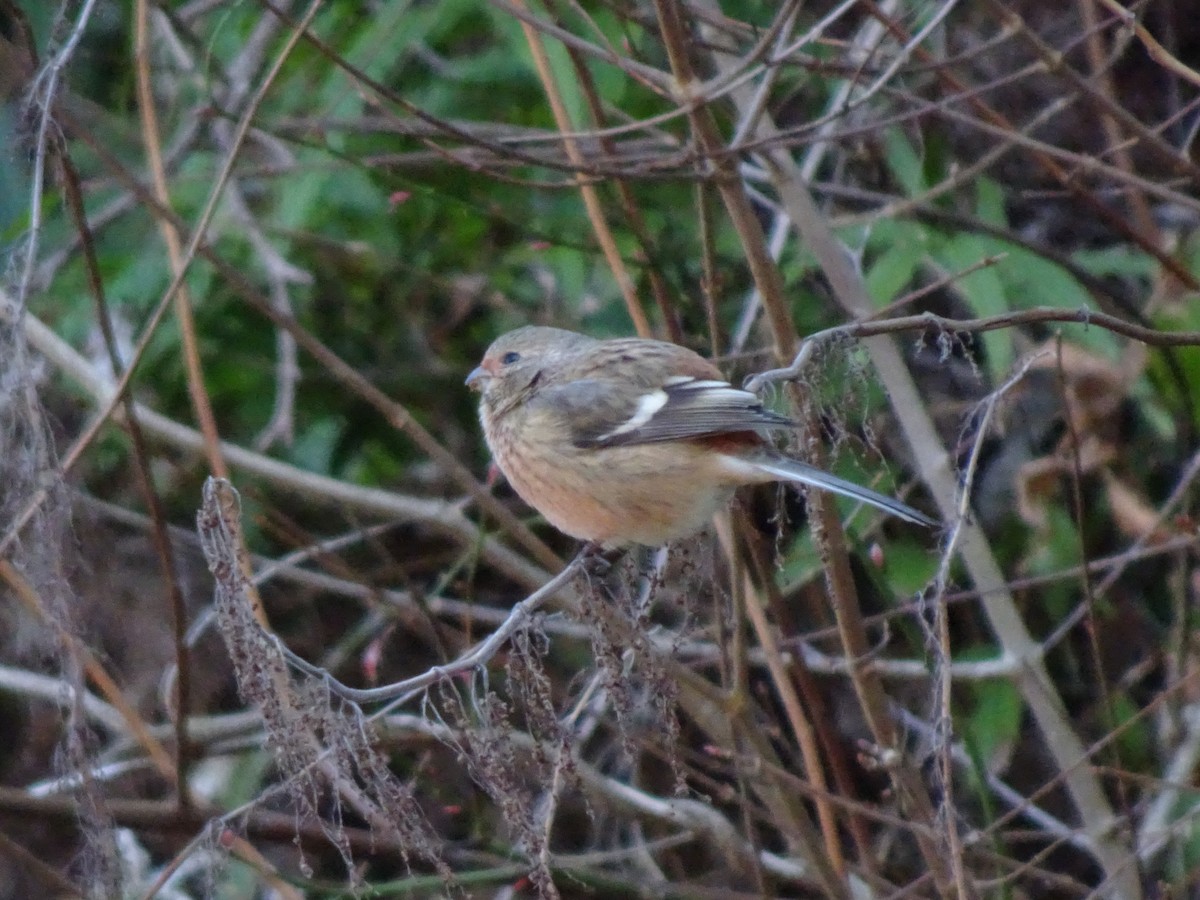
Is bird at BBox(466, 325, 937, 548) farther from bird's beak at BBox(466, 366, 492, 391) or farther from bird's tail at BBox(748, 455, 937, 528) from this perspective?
bird's beak at BBox(466, 366, 492, 391)

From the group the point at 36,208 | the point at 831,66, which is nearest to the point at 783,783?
the point at 831,66

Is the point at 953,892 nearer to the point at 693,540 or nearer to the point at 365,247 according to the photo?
the point at 693,540

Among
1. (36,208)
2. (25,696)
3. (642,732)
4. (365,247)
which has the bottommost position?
(25,696)

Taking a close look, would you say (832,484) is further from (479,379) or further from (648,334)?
(479,379)

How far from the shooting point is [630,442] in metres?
3.63

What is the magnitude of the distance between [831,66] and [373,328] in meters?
2.41

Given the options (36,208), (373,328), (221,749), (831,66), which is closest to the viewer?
(36,208)

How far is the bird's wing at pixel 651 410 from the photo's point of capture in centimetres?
320

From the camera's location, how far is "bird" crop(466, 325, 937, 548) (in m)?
3.38

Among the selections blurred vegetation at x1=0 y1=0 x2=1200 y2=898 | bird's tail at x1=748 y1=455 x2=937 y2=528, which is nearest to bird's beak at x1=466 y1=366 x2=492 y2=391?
blurred vegetation at x1=0 y1=0 x2=1200 y2=898

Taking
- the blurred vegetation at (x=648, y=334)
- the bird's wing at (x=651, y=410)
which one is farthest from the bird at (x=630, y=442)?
the blurred vegetation at (x=648, y=334)

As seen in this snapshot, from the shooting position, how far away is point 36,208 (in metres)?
2.64

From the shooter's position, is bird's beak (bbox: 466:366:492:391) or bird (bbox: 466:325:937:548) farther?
bird's beak (bbox: 466:366:492:391)

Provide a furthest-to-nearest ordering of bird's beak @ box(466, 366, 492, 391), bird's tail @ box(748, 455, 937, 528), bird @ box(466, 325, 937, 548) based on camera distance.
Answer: bird's beak @ box(466, 366, 492, 391) → bird @ box(466, 325, 937, 548) → bird's tail @ box(748, 455, 937, 528)
